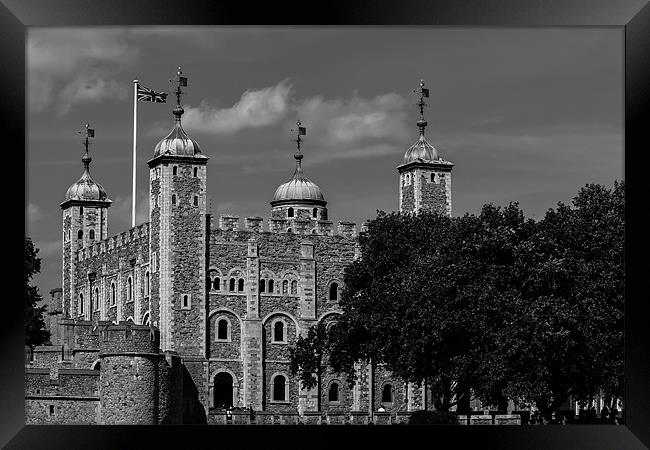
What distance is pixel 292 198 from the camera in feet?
262

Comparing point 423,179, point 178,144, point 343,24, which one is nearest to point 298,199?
point 423,179

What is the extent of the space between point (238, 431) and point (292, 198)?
65465 mm

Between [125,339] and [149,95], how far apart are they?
66.9 ft

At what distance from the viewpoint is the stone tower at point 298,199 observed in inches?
3123

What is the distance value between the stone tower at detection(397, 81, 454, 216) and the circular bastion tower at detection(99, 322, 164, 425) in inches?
923

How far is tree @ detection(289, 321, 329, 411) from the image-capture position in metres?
64.2

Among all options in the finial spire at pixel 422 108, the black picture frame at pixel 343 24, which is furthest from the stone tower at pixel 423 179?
the black picture frame at pixel 343 24

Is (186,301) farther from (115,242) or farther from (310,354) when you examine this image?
(115,242)

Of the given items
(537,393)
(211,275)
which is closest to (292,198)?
(211,275)

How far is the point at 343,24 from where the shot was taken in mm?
14336
